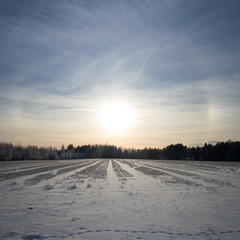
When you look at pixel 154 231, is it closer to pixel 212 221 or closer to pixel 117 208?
pixel 212 221

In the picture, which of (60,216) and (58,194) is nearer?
(60,216)

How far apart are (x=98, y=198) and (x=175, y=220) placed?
6240mm

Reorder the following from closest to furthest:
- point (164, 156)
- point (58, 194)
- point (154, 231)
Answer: point (154, 231), point (58, 194), point (164, 156)

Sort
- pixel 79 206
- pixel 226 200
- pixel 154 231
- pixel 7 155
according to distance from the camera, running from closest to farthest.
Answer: pixel 154 231 → pixel 79 206 → pixel 226 200 → pixel 7 155

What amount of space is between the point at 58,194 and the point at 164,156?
165025mm

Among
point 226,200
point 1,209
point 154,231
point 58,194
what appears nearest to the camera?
→ point 154,231

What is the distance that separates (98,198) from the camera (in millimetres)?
14906

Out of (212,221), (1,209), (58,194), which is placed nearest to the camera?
(212,221)

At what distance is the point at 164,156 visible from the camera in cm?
17475

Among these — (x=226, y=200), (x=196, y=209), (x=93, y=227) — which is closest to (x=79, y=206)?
(x=93, y=227)

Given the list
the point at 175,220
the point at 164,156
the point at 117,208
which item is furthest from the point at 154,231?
the point at 164,156

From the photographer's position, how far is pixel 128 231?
866cm

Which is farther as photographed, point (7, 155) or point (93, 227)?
point (7, 155)

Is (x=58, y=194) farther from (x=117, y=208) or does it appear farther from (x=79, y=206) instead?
(x=117, y=208)
